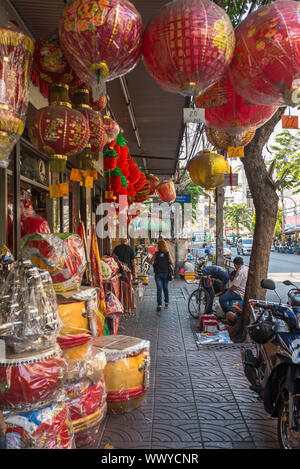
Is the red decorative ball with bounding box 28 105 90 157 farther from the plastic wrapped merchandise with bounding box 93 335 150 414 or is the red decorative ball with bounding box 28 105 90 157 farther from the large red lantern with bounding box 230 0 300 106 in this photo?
the plastic wrapped merchandise with bounding box 93 335 150 414

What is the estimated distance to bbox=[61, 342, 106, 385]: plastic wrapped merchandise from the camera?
359 cm

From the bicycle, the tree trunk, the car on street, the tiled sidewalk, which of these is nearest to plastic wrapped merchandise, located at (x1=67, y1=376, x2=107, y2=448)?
the tiled sidewalk

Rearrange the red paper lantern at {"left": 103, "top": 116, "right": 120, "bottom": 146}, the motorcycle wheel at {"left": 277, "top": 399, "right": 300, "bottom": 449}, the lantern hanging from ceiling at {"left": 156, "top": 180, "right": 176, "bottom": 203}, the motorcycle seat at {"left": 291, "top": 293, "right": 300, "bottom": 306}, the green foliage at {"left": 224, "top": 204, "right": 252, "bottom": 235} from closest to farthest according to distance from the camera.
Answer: the motorcycle wheel at {"left": 277, "top": 399, "right": 300, "bottom": 449}
the motorcycle seat at {"left": 291, "top": 293, "right": 300, "bottom": 306}
the red paper lantern at {"left": 103, "top": 116, "right": 120, "bottom": 146}
the lantern hanging from ceiling at {"left": 156, "top": 180, "right": 176, "bottom": 203}
the green foliage at {"left": 224, "top": 204, "right": 252, "bottom": 235}

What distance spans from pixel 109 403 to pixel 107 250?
8472 millimetres

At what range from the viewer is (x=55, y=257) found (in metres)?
3.93

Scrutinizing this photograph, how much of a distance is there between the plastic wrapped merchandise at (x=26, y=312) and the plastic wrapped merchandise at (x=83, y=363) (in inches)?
24.8

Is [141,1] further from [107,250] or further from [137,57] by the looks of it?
[107,250]

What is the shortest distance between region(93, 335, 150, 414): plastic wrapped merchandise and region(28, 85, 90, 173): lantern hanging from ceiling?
212 cm

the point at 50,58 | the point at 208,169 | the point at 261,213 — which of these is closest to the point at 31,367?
the point at 50,58

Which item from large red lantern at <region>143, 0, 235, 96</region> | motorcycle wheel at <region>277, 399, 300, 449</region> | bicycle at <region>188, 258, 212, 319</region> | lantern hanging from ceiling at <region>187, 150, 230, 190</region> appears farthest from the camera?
bicycle at <region>188, 258, 212, 319</region>

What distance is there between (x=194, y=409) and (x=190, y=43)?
12.4 feet

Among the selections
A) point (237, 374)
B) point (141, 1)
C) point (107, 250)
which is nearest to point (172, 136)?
point (107, 250)

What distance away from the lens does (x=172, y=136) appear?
474 inches

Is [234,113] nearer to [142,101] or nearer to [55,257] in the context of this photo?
[55,257]
